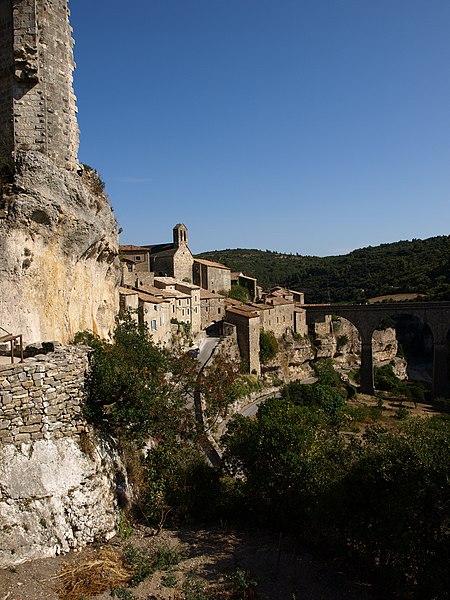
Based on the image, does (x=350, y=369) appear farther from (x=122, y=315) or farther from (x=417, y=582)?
(x=417, y=582)

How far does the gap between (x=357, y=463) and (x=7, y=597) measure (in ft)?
27.5

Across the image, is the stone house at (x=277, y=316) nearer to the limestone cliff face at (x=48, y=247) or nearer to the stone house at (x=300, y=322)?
the stone house at (x=300, y=322)

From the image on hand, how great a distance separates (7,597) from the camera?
788cm

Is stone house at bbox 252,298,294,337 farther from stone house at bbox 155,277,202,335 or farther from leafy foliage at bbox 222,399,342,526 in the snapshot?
leafy foliage at bbox 222,399,342,526

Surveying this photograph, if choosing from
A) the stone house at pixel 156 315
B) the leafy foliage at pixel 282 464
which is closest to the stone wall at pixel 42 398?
the leafy foliage at pixel 282 464

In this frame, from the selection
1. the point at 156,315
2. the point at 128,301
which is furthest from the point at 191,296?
the point at 128,301

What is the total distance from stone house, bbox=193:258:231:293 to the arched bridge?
36.8 feet

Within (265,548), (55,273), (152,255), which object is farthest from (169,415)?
(152,255)

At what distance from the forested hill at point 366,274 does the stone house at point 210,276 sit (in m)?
39.3

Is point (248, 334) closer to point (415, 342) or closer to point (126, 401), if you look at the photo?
point (126, 401)

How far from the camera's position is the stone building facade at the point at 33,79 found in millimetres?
15617

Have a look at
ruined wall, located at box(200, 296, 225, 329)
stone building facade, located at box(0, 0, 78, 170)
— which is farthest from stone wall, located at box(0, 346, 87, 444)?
ruined wall, located at box(200, 296, 225, 329)

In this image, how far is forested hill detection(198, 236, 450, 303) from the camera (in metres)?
87.1

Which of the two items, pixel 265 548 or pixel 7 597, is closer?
pixel 7 597
